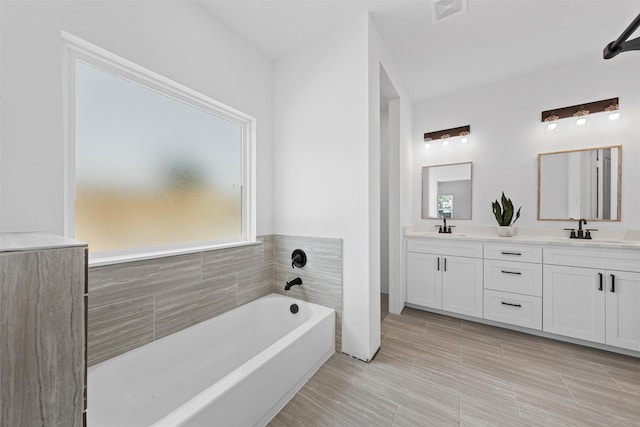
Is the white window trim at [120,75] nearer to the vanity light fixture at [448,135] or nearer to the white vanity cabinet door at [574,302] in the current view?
the vanity light fixture at [448,135]

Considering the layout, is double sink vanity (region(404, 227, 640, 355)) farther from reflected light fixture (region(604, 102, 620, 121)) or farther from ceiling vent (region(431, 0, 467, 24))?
ceiling vent (region(431, 0, 467, 24))

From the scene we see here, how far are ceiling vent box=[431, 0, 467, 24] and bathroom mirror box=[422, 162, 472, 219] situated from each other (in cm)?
168

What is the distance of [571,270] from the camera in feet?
6.85

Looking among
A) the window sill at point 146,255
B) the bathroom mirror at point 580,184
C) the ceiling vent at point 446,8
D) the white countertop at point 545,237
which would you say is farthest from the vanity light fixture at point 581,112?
the window sill at point 146,255

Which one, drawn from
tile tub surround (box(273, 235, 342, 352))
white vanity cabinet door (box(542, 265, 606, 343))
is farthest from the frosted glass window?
white vanity cabinet door (box(542, 265, 606, 343))

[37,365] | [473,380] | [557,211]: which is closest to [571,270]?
[557,211]

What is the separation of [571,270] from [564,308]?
0.34 meters

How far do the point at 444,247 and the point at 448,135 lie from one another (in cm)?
144

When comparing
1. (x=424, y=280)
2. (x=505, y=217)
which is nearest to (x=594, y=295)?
(x=505, y=217)

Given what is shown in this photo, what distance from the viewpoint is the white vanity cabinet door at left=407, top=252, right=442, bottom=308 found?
272 centimetres

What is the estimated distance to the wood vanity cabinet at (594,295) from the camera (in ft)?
6.20

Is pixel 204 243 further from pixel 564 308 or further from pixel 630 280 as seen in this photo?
pixel 630 280

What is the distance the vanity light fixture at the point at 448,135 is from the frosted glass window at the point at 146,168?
2.47 m

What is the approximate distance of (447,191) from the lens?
3109 mm
